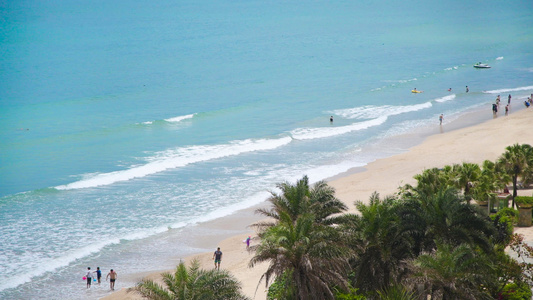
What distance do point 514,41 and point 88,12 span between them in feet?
403

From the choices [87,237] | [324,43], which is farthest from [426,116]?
[324,43]

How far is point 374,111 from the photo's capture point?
193ft

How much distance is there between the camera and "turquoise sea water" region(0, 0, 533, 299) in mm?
29542

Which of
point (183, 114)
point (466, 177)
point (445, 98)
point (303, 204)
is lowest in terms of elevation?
point (303, 204)

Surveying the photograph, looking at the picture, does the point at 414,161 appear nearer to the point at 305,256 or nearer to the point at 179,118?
the point at 305,256

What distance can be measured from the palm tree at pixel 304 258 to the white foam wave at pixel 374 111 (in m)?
42.4

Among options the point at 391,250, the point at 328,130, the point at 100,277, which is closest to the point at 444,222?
the point at 391,250

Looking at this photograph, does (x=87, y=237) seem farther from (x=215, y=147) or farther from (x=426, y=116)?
(x=426, y=116)

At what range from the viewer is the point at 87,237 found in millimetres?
28672

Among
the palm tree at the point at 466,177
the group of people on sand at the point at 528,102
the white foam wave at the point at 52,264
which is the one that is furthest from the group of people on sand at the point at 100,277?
the group of people on sand at the point at 528,102

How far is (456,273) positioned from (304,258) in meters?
3.75

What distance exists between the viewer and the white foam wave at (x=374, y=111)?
57.1 metres

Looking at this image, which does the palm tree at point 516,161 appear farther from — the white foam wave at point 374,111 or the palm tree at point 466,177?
the white foam wave at point 374,111

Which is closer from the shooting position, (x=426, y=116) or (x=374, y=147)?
(x=374, y=147)
